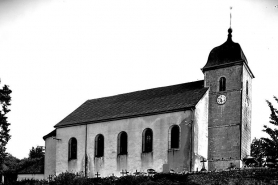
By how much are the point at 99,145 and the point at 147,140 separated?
19.2 feet

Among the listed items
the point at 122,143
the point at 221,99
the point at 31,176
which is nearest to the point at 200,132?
the point at 221,99

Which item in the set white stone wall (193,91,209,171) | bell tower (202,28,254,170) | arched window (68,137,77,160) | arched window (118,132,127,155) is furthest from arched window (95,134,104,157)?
bell tower (202,28,254,170)

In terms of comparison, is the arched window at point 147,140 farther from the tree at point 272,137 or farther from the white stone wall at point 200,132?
the tree at point 272,137

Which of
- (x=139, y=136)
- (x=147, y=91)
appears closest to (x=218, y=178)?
(x=139, y=136)

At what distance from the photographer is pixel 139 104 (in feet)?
146

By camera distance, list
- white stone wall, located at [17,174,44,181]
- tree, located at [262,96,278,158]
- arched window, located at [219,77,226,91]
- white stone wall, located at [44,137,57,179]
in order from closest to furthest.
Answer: tree, located at [262,96,278,158], arched window, located at [219,77,226,91], white stone wall, located at [44,137,57,179], white stone wall, located at [17,174,44,181]

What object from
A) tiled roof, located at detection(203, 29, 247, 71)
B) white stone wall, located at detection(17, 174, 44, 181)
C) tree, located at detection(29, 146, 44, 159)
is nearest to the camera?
tiled roof, located at detection(203, 29, 247, 71)

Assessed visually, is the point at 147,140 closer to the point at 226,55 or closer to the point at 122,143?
the point at 122,143

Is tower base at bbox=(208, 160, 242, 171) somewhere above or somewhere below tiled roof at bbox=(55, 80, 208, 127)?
below

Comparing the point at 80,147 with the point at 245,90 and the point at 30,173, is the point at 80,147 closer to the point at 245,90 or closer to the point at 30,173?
the point at 30,173

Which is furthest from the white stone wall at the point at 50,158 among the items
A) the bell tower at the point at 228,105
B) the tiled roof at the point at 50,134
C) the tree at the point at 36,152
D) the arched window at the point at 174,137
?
the tree at the point at 36,152

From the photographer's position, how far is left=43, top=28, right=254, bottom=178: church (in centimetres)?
3922

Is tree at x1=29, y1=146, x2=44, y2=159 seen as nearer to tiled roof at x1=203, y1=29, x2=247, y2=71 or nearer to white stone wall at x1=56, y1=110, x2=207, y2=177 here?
white stone wall at x1=56, y1=110, x2=207, y2=177

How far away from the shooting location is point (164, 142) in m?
39.9
